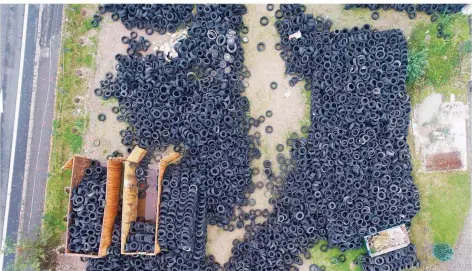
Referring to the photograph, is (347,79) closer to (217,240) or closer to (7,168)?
(217,240)

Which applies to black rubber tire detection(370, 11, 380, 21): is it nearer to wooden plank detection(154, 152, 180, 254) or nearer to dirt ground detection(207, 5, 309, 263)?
dirt ground detection(207, 5, 309, 263)

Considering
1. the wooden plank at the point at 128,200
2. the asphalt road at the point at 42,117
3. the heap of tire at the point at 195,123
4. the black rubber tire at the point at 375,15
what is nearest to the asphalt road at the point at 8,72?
the asphalt road at the point at 42,117

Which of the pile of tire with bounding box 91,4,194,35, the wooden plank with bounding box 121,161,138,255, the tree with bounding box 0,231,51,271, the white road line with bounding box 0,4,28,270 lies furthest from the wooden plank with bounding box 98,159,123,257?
the pile of tire with bounding box 91,4,194,35

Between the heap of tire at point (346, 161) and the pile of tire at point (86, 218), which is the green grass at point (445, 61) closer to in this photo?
the heap of tire at point (346, 161)

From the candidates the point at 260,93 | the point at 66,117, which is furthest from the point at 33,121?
the point at 260,93

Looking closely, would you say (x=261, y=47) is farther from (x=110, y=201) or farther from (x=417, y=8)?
(x=110, y=201)
